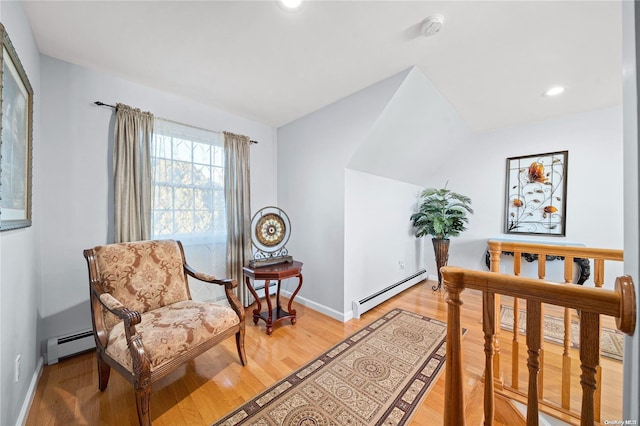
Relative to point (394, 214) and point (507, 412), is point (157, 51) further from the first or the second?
point (507, 412)

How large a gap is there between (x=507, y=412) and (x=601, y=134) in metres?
3.43

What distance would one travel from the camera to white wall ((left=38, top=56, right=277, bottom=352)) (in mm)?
1847

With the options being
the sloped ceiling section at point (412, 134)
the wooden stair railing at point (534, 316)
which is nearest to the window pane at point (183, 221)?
the sloped ceiling section at point (412, 134)

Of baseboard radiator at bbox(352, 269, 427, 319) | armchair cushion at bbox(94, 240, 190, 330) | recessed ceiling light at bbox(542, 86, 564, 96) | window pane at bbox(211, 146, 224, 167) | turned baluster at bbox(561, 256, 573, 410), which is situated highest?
recessed ceiling light at bbox(542, 86, 564, 96)

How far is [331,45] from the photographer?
5.68 feet

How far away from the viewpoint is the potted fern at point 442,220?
11.4 feet

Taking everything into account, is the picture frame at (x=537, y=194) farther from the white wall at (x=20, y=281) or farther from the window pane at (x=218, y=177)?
the white wall at (x=20, y=281)

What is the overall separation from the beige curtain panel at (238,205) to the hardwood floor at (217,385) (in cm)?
77

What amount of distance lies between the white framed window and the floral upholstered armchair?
0.44 m

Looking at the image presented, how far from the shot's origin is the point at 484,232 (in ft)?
11.9

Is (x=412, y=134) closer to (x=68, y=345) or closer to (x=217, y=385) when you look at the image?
(x=217, y=385)

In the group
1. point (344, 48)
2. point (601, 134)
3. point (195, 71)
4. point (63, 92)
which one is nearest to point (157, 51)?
point (195, 71)

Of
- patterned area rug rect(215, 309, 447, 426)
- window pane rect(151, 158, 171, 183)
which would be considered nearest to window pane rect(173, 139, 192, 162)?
window pane rect(151, 158, 171, 183)

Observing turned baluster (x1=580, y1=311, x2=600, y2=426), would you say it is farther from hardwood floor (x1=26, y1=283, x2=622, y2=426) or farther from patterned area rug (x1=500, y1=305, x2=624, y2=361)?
patterned area rug (x1=500, y1=305, x2=624, y2=361)
